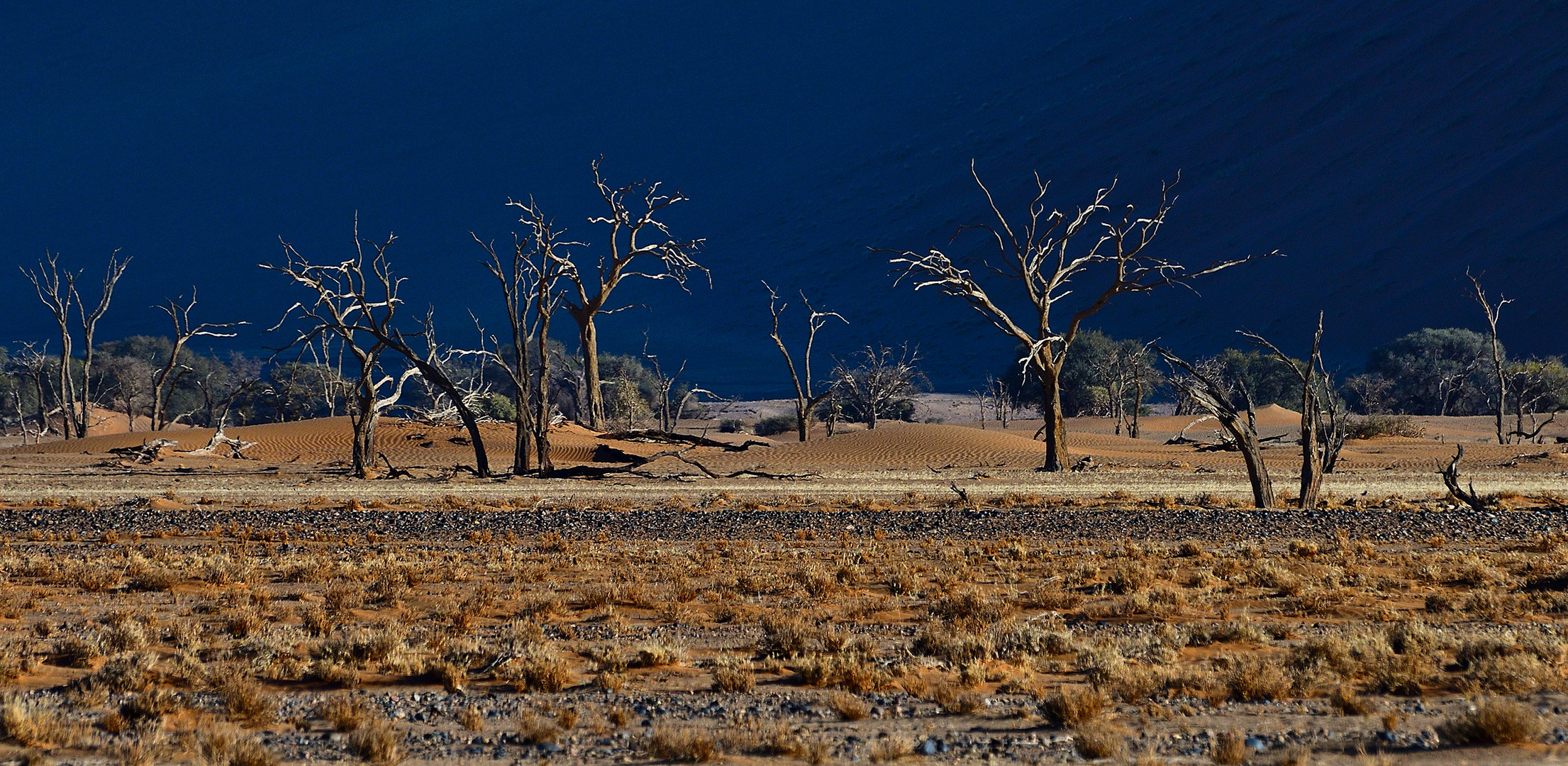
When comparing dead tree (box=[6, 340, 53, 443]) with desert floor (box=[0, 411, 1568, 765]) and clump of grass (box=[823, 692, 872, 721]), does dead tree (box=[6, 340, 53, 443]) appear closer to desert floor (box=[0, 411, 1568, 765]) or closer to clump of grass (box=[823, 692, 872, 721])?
desert floor (box=[0, 411, 1568, 765])

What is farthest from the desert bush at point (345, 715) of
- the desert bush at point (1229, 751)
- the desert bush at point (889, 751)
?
the desert bush at point (1229, 751)

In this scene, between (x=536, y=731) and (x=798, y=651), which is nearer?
(x=536, y=731)

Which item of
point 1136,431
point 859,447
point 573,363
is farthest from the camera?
point 573,363

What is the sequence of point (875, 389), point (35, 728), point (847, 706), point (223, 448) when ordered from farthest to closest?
point (875, 389) → point (223, 448) → point (847, 706) → point (35, 728)

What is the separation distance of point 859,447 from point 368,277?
119440 millimetres

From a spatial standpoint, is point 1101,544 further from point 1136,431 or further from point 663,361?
point 663,361

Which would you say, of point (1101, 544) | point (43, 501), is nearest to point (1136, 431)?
point (1101, 544)

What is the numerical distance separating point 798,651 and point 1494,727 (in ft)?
14.7

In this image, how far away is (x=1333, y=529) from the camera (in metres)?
16.2

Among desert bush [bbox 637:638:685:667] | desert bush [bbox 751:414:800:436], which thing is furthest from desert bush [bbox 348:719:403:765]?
desert bush [bbox 751:414:800:436]

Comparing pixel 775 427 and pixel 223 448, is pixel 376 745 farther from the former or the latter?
pixel 775 427

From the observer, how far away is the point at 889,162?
14012 cm

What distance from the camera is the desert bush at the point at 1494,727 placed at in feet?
20.2

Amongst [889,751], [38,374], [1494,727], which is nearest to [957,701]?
[889,751]
